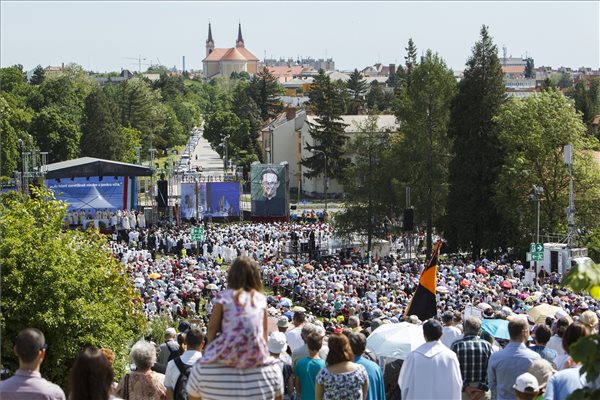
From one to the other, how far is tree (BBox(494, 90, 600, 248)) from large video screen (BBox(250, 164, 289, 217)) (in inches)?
710

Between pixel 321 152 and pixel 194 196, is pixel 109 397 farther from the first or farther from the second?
pixel 321 152

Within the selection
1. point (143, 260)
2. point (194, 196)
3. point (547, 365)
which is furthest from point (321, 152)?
point (547, 365)

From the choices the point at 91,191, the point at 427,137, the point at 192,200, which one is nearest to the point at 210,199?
the point at 192,200

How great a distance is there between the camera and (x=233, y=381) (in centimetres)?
559

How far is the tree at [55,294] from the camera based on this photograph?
16.8 meters

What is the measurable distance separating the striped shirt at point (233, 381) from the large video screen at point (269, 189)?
57.4 metres

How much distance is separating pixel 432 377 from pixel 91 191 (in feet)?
174

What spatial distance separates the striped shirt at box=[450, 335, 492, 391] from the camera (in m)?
9.25

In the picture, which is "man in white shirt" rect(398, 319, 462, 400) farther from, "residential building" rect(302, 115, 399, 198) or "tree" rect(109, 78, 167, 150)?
"tree" rect(109, 78, 167, 150)

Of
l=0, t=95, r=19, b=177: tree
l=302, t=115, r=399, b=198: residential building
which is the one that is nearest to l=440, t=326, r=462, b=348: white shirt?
l=0, t=95, r=19, b=177: tree

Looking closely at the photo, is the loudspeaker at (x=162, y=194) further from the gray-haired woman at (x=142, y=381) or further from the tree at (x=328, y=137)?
the gray-haired woman at (x=142, y=381)

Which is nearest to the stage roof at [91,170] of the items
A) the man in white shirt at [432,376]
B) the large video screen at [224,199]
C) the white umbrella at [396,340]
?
the large video screen at [224,199]

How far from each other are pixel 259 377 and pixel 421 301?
28.9ft

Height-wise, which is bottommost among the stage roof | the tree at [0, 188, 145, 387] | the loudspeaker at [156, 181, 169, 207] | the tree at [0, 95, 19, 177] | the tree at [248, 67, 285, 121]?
the tree at [0, 188, 145, 387]
